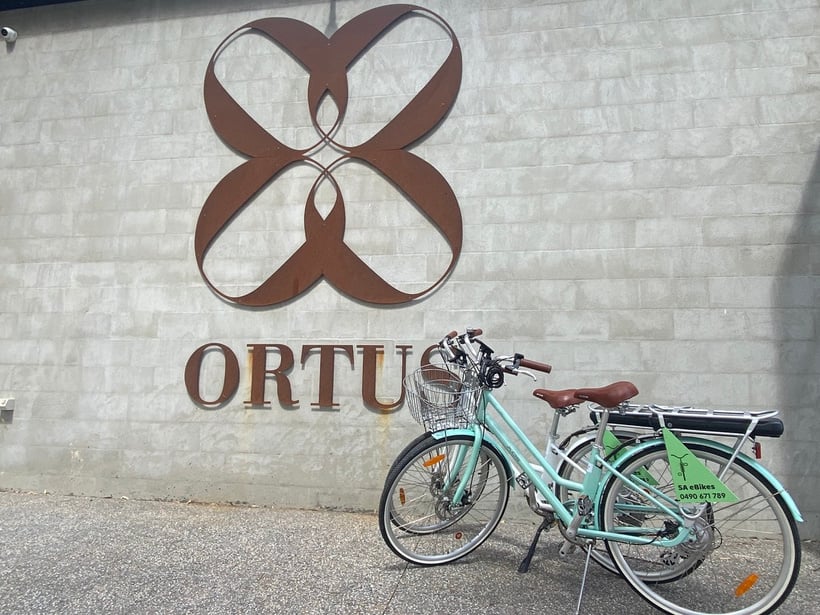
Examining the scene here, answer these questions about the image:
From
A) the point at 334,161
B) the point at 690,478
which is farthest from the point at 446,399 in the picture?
the point at 334,161

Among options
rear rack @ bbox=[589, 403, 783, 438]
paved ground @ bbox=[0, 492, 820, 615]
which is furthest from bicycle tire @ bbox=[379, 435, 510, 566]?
rear rack @ bbox=[589, 403, 783, 438]

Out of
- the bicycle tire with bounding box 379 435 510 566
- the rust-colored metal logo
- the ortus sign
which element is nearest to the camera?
the bicycle tire with bounding box 379 435 510 566

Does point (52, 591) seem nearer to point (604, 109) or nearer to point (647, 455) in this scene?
point (647, 455)

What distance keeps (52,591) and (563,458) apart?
2554 millimetres

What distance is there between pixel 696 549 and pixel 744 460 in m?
0.44

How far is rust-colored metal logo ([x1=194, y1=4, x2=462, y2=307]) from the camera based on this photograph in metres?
4.08

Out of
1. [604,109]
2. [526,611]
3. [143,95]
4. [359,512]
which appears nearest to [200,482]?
[359,512]

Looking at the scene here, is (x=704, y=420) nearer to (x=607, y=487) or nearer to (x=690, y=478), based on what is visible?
(x=690, y=478)

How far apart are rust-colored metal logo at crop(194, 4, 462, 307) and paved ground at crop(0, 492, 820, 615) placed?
163cm

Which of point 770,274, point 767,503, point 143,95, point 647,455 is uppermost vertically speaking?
point 143,95

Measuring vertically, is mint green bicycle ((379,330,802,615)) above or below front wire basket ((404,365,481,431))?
below

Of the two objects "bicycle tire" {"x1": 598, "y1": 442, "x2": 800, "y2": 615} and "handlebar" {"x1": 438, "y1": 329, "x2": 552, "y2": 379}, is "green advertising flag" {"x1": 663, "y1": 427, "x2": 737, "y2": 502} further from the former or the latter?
"handlebar" {"x1": 438, "y1": 329, "x2": 552, "y2": 379}

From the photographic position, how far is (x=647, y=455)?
2.48 metres

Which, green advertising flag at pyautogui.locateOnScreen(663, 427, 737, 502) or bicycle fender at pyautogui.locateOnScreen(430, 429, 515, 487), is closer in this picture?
green advertising flag at pyautogui.locateOnScreen(663, 427, 737, 502)
